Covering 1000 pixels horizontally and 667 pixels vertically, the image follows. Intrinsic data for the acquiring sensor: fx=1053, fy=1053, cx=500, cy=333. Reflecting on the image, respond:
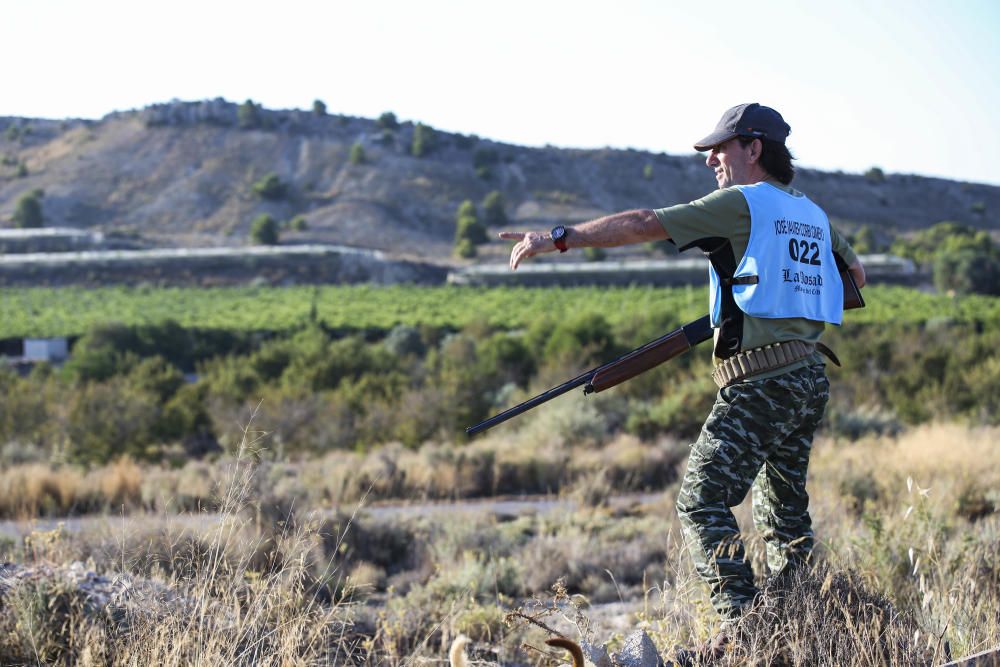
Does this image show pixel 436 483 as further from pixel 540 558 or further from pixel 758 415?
pixel 758 415

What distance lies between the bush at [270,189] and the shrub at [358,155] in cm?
933

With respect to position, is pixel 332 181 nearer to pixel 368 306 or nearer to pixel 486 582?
pixel 368 306

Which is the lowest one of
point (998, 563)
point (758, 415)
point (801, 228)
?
point (998, 563)

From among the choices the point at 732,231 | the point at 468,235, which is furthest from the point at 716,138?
the point at 468,235

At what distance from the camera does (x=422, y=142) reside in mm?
97062

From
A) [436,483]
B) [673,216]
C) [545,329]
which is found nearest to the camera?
[673,216]

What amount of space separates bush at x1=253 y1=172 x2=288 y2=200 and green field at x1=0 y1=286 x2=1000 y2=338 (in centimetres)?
2639

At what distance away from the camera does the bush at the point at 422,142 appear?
316ft

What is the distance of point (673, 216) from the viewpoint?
3775mm

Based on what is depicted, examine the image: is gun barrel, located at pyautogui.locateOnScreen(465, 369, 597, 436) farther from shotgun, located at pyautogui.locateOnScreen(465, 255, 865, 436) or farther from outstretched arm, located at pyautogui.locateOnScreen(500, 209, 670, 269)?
outstretched arm, located at pyautogui.locateOnScreen(500, 209, 670, 269)

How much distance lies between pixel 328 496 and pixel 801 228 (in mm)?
9590

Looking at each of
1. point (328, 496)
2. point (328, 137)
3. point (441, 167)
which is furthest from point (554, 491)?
point (328, 137)

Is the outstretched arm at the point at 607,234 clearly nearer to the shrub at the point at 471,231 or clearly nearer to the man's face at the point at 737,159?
the man's face at the point at 737,159

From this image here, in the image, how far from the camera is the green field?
4131 cm
